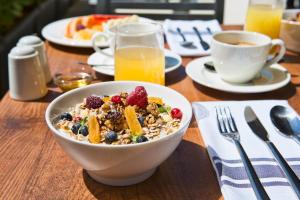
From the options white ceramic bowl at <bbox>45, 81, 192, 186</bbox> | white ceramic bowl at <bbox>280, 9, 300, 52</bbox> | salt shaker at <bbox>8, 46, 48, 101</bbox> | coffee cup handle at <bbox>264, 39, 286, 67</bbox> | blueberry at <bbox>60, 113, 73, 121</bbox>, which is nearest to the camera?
white ceramic bowl at <bbox>45, 81, 192, 186</bbox>

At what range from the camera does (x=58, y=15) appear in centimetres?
298

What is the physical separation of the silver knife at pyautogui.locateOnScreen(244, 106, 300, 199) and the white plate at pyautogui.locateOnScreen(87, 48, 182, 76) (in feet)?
1.06

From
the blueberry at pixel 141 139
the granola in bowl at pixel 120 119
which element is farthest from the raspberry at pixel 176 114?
the blueberry at pixel 141 139

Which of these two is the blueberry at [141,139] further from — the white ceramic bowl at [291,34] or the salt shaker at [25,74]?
the white ceramic bowl at [291,34]

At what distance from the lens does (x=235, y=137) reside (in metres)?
0.85

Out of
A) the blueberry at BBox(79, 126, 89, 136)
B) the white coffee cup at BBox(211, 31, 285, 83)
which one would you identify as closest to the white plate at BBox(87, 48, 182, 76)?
the white coffee cup at BBox(211, 31, 285, 83)

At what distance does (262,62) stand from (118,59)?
0.37 metres

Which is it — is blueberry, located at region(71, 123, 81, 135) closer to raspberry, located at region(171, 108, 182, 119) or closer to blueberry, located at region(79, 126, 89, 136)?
blueberry, located at region(79, 126, 89, 136)

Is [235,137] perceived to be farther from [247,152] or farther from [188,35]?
[188,35]

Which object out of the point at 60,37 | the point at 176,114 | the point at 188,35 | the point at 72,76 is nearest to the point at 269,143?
the point at 176,114

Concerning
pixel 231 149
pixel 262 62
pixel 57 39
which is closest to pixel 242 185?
pixel 231 149

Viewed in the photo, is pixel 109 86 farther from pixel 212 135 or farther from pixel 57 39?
pixel 57 39

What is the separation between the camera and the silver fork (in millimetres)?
670

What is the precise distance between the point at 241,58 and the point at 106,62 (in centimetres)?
41
